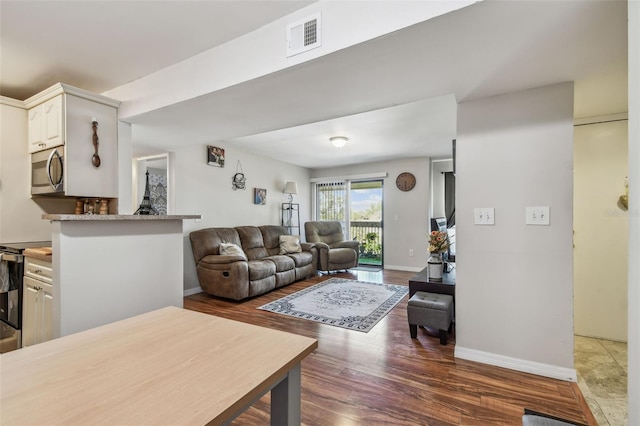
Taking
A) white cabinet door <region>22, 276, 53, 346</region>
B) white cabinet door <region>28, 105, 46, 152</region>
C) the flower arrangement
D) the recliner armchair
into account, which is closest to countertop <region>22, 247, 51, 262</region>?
white cabinet door <region>22, 276, 53, 346</region>

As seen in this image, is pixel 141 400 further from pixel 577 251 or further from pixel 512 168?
pixel 577 251

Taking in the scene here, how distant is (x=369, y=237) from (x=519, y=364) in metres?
4.94

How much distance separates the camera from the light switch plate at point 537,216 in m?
2.03

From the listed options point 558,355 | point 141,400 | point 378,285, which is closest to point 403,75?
point 141,400

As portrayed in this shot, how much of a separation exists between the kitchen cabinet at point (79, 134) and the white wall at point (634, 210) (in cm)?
349

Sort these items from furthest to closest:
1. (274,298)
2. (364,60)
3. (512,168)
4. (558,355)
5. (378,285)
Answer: (378,285), (274,298), (512,168), (558,355), (364,60)

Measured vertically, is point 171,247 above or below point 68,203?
below

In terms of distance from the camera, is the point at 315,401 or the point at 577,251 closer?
the point at 315,401

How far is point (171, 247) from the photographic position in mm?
2434

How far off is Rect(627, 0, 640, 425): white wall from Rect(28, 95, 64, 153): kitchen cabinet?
11.7 ft

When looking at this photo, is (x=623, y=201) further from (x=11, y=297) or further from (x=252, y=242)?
(x=11, y=297)

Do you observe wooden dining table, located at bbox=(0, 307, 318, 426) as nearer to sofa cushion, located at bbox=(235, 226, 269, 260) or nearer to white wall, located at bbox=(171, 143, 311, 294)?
white wall, located at bbox=(171, 143, 311, 294)

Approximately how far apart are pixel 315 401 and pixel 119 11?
266cm

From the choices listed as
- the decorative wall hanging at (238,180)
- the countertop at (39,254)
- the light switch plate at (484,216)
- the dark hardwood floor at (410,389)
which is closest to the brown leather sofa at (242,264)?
the decorative wall hanging at (238,180)
